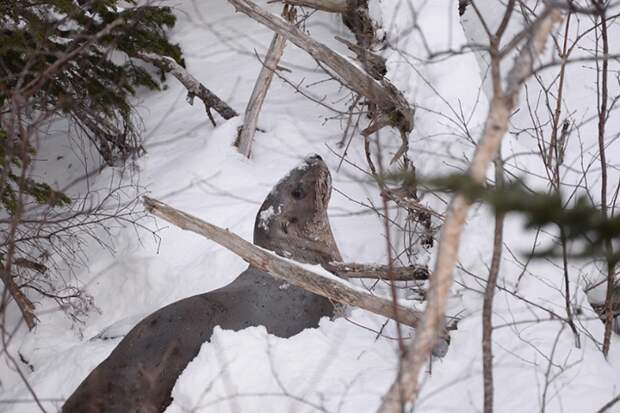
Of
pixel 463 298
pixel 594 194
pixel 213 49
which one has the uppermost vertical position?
pixel 213 49

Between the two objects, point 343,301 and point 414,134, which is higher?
point 414,134

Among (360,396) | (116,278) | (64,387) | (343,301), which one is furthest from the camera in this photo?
(116,278)

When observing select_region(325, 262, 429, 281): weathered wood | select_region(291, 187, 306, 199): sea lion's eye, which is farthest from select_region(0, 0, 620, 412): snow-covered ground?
select_region(291, 187, 306, 199): sea lion's eye

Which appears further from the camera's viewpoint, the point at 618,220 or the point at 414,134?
the point at 414,134

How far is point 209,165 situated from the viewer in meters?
7.79

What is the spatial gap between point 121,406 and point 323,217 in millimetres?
2060

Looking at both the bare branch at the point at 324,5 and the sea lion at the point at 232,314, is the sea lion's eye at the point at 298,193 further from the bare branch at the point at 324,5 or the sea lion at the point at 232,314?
the bare branch at the point at 324,5

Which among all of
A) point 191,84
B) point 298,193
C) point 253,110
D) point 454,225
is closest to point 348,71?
point 298,193

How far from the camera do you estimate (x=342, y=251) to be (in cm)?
691

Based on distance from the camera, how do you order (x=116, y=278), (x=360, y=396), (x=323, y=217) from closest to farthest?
(x=360, y=396) → (x=323, y=217) → (x=116, y=278)

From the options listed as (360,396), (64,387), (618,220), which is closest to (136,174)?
(64,387)

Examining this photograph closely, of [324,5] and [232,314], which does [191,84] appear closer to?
[324,5]

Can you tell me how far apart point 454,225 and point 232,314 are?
2799 mm

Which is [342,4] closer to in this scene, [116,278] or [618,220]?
[116,278]
